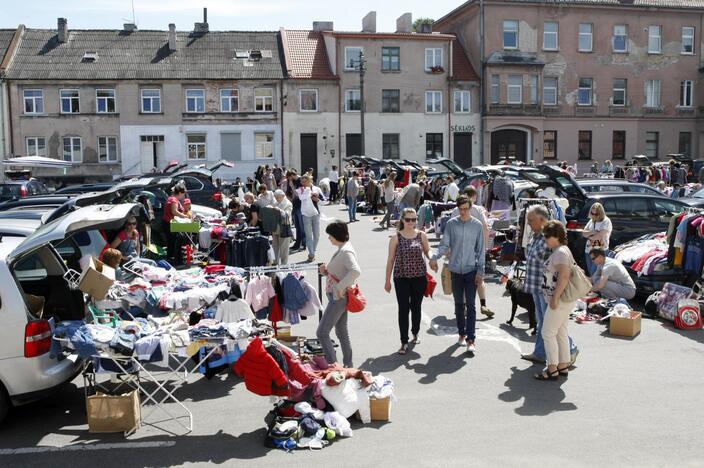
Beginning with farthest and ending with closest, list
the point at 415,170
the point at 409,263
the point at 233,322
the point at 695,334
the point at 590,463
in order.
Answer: the point at 415,170 < the point at 695,334 < the point at 409,263 < the point at 233,322 < the point at 590,463

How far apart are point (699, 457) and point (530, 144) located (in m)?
42.0

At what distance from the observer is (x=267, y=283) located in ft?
29.1

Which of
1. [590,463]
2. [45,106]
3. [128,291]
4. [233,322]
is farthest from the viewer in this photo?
[45,106]

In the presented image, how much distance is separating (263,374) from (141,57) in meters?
40.6

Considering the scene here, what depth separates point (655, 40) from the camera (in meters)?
49.0

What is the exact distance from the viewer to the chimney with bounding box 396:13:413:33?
160ft

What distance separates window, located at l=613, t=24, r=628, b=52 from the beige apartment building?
7 centimetres

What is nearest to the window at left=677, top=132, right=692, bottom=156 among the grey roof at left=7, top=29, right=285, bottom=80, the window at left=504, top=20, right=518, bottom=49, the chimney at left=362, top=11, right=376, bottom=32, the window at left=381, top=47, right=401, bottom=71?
the window at left=504, top=20, right=518, bottom=49

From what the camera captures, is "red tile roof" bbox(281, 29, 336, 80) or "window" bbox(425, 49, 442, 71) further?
"window" bbox(425, 49, 442, 71)

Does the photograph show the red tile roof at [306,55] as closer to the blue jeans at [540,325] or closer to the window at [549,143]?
the window at [549,143]

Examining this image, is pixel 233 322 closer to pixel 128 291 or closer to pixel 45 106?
pixel 128 291

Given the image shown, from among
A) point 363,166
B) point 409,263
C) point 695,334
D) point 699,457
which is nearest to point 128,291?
point 409,263

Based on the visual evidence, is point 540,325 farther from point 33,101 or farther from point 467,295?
point 33,101

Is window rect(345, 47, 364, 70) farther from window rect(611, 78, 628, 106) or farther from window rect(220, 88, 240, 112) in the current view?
window rect(611, 78, 628, 106)
